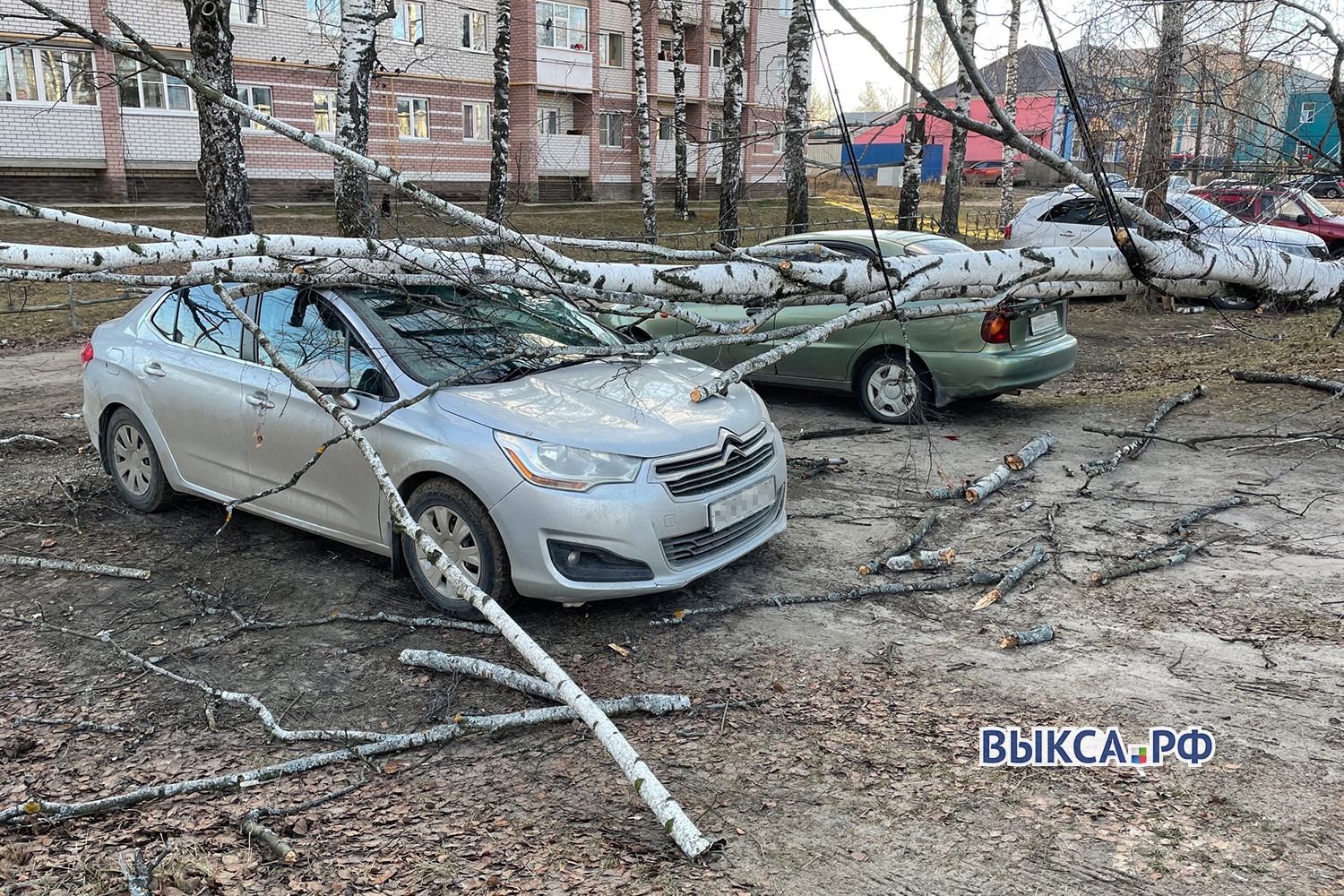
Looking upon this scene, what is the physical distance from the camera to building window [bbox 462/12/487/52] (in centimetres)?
3459

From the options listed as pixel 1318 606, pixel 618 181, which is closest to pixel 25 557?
pixel 1318 606

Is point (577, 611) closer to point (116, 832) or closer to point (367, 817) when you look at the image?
point (367, 817)

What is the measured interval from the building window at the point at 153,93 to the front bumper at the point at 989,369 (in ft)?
82.1

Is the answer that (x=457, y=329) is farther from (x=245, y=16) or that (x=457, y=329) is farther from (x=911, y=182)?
(x=245, y=16)

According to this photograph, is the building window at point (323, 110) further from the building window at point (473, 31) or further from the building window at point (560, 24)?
the building window at point (560, 24)

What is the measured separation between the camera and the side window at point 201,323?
569 cm

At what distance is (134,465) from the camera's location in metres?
6.33

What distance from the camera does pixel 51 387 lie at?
10.2 metres

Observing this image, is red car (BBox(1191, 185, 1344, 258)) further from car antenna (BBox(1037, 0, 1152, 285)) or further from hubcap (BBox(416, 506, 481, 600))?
hubcap (BBox(416, 506, 481, 600))

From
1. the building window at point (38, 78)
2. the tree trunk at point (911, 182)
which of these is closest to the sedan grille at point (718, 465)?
the tree trunk at point (911, 182)

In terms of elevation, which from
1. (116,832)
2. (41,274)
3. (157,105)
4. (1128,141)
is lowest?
(116,832)

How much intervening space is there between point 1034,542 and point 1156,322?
1011cm

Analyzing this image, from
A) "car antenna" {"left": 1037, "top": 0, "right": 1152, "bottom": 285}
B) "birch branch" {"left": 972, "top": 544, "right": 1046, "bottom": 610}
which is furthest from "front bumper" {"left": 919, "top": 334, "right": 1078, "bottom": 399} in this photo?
"birch branch" {"left": 972, "top": 544, "right": 1046, "bottom": 610}

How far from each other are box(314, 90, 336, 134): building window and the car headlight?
1167 inches
